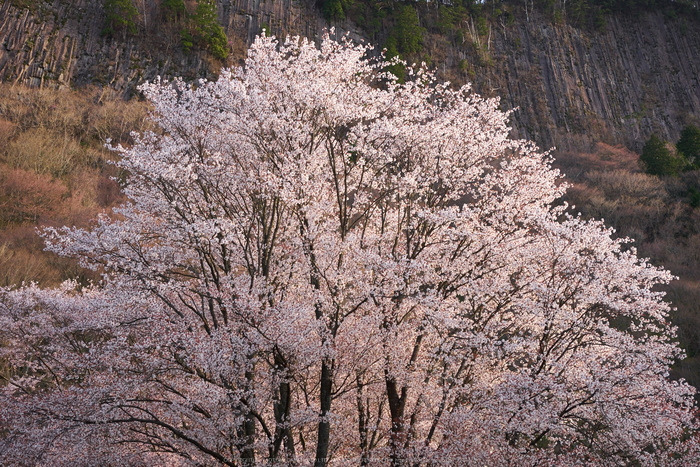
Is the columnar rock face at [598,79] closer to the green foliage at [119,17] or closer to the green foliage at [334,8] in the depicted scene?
the green foliage at [334,8]

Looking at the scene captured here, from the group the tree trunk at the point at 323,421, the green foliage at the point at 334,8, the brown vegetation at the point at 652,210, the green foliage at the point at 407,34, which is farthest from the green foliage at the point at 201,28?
the tree trunk at the point at 323,421

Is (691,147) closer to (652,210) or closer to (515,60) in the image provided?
(652,210)

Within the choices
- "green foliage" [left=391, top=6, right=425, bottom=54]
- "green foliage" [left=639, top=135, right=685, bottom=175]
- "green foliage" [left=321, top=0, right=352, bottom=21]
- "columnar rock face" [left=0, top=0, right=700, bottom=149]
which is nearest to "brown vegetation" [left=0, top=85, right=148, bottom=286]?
"columnar rock face" [left=0, top=0, right=700, bottom=149]

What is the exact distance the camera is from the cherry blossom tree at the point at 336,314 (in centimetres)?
912

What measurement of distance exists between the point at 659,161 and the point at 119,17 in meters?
53.8

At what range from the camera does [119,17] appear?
4438 cm

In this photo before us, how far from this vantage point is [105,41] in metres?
45.0

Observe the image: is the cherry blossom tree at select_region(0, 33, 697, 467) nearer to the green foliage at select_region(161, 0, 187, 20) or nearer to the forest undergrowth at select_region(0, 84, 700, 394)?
the forest undergrowth at select_region(0, 84, 700, 394)

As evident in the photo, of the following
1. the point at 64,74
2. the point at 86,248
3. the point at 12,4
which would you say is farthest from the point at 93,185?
the point at 86,248

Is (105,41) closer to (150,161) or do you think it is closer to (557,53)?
(150,161)

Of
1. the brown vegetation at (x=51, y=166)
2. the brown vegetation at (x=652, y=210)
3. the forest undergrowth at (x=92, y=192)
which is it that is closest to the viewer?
the brown vegetation at (x=51, y=166)

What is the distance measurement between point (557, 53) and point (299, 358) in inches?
2717

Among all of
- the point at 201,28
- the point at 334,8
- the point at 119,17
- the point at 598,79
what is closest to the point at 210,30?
the point at 201,28

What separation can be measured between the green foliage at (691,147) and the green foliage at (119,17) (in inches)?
2193
